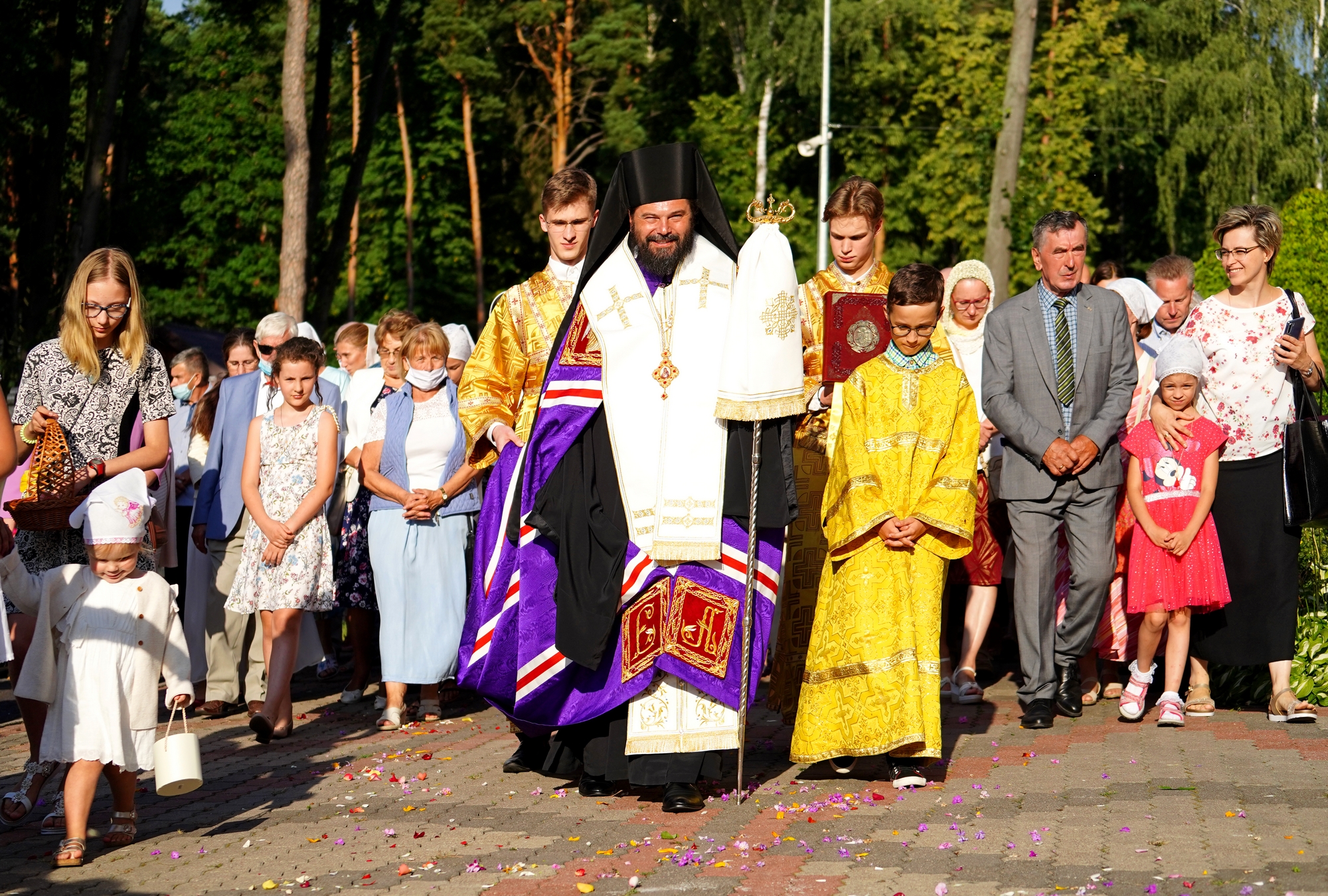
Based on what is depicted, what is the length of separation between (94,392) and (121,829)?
6.63ft

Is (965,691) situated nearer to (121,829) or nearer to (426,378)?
(426,378)

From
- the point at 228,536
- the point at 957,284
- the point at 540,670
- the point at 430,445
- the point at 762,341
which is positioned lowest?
the point at 540,670

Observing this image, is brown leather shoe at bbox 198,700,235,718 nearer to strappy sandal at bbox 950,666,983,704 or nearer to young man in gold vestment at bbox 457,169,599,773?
young man in gold vestment at bbox 457,169,599,773

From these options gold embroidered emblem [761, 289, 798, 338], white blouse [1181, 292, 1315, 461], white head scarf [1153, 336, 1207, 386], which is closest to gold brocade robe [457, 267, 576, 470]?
gold embroidered emblem [761, 289, 798, 338]

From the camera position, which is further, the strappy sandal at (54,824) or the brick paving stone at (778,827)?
the strappy sandal at (54,824)

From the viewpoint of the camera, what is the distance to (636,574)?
21.9ft

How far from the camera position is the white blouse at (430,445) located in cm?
920

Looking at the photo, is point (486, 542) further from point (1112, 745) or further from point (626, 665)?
point (1112, 745)

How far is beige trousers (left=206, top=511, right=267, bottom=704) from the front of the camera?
9484 mm

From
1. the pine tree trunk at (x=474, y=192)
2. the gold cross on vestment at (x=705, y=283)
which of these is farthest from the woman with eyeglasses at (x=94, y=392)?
the pine tree trunk at (x=474, y=192)

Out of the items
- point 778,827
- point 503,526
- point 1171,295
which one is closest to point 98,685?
point 503,526

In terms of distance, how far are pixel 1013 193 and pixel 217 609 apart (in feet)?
42.5

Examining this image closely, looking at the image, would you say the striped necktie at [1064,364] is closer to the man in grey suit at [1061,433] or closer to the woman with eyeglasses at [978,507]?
the man in grey suit at [1061,433]

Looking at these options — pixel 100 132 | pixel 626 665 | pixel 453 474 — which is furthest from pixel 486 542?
pixel 100 132
